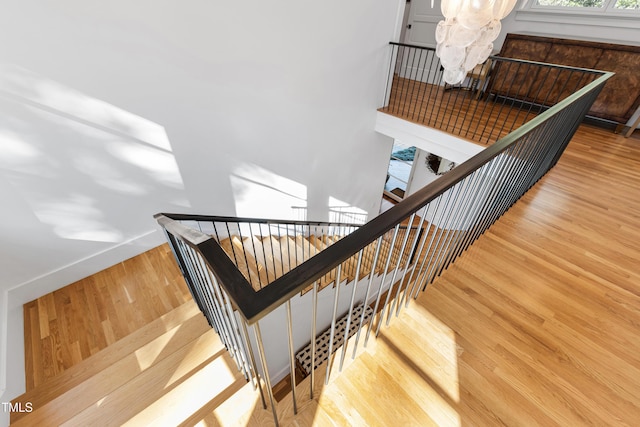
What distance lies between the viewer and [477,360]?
148 centimetres

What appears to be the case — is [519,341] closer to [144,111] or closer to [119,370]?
[119,370]

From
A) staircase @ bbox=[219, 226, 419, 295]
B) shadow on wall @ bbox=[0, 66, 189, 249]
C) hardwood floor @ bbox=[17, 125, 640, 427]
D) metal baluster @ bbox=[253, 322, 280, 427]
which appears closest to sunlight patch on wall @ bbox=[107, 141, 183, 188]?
shadow on wall @ bbox=[0, 66, 189, 249]

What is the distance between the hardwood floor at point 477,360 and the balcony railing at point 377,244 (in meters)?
0.15

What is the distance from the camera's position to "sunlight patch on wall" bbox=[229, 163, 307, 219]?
3580 mm

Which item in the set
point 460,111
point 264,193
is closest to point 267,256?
point 264,193

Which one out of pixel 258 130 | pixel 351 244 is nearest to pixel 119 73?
pixel 258 130

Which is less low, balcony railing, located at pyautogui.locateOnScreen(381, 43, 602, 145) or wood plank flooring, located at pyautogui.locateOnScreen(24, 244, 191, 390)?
balcony railing, located at pyautogui.locateOnScreen(381, 43, 602, 145)

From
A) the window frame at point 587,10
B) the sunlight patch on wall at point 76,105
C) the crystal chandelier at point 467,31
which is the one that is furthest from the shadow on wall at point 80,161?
the window frame at point 587,10

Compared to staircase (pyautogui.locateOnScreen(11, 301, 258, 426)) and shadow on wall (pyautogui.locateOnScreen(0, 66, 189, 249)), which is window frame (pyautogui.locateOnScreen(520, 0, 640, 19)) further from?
staircase (pyautogui.locateOnScreen(11, 301, 258, 426))

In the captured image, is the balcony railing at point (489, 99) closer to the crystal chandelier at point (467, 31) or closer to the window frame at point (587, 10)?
the window frame at point (587, 10)

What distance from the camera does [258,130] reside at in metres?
3.38

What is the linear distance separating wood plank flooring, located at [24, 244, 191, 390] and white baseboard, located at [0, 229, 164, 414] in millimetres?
62

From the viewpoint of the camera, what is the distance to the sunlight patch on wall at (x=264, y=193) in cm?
358

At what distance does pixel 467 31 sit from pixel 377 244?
2291mm
